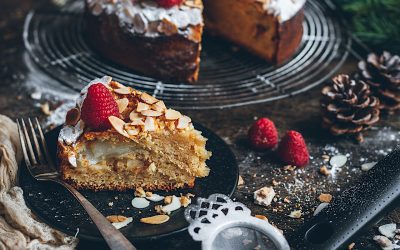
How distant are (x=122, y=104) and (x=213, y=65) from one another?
103 cm

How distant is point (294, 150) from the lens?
253cm

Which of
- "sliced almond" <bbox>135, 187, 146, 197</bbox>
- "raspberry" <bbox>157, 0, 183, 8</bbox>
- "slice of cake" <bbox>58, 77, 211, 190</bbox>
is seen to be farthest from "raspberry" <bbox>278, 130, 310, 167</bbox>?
"raspberry" <bbox>157, 0, 183, 8</bbox>

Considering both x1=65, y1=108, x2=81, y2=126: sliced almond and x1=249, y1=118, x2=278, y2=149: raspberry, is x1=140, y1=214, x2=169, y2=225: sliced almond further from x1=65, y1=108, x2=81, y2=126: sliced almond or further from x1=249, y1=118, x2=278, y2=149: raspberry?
x1=249, y1=118, x2=278, y2=149: raspberry

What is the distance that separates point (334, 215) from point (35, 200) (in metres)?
1.07

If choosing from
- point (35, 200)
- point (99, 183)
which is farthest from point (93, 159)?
point (35, 200)

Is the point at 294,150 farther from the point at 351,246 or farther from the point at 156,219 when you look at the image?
the point at 156,219

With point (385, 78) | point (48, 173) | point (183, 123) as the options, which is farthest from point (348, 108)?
point (48, 173)

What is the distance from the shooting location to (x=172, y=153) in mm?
2287

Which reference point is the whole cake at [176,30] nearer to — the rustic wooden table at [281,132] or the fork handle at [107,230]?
the rustic wooden table at [281,132]

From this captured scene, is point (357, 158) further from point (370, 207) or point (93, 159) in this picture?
point (93, 159)

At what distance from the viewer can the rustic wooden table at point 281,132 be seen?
2332 mm

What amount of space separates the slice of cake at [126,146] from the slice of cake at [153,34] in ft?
2.30

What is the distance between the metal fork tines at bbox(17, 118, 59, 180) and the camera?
2281 mm

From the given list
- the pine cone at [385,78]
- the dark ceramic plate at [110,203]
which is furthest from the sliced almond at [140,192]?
the pine cone at [385,78]
